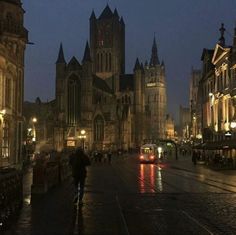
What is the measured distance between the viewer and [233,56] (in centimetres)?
4434

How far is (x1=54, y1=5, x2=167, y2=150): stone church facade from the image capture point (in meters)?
110

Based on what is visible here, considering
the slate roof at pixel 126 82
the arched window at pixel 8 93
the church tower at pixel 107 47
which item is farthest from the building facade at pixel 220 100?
the church tower at pixel 107 47

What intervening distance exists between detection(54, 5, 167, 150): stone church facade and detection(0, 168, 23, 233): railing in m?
76.8

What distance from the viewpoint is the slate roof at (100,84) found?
12044cm

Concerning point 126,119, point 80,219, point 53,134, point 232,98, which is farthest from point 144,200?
point 126,119

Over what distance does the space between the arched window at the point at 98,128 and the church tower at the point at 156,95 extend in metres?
67.4

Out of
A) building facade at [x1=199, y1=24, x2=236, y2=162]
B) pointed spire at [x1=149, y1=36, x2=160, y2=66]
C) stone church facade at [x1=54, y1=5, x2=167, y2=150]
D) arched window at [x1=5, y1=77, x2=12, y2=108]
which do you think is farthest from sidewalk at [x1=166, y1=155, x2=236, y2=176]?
pointed spire at [x1=149, y1=36, x2=160, y2=66]


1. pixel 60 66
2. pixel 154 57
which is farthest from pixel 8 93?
pixel 154 57

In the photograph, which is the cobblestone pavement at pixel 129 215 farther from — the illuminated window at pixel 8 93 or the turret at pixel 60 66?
the turret at pixel 60 66

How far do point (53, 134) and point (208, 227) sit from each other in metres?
99.4

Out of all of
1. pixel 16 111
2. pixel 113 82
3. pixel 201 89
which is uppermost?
pixel 113 82

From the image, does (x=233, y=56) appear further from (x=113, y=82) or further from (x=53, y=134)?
(x=113, y=82)

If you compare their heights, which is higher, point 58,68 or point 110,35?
point 110,35

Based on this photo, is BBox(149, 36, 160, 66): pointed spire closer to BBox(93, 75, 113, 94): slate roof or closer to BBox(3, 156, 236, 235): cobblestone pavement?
BBox(93, 75, 113, 94): slate roof
